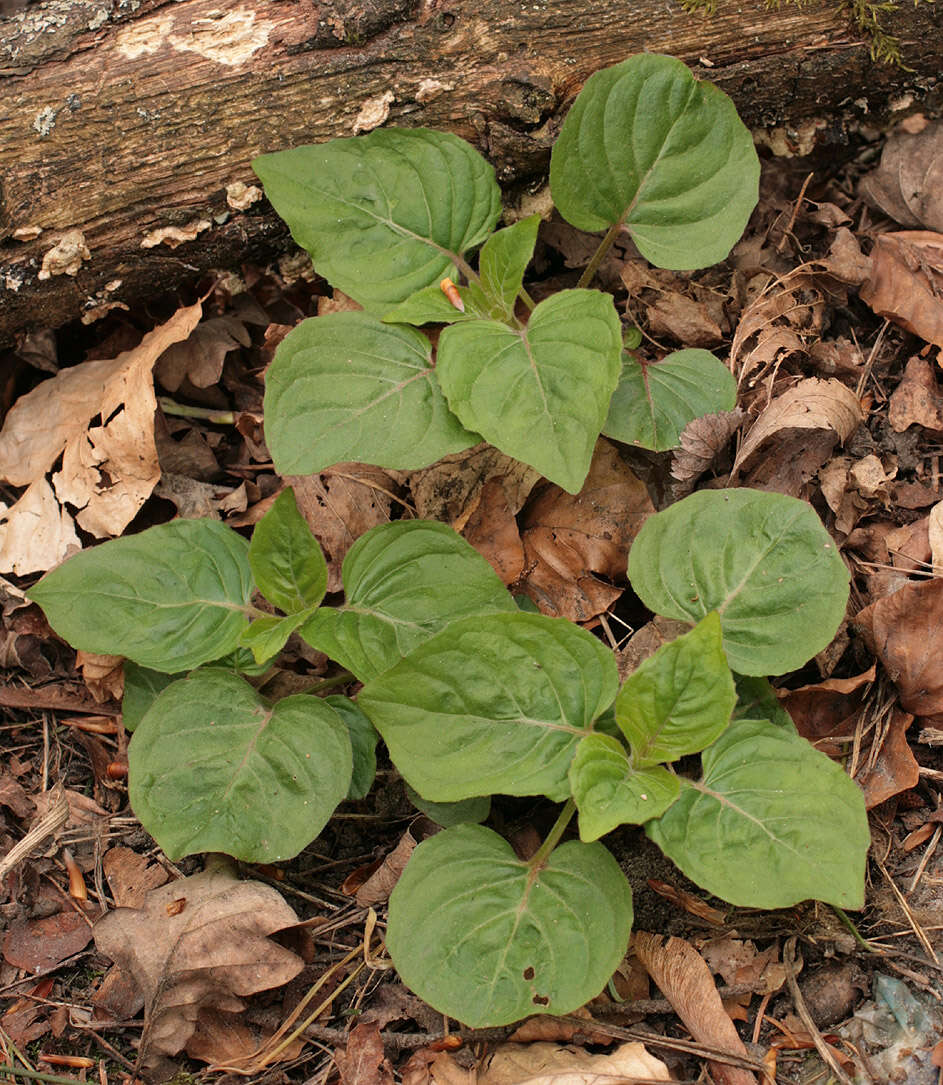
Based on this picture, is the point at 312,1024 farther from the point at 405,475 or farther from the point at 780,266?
the point at 780,266

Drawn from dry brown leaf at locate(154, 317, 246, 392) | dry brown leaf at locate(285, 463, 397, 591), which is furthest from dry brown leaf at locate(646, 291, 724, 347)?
dry brown leaf at locate(154, 317, 246, 392)

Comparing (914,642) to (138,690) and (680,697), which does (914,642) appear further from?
(138,690)

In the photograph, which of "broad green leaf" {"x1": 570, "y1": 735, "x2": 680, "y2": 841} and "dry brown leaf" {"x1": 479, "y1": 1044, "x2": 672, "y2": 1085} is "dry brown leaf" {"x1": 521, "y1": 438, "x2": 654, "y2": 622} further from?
"dry brown leaf" {"x1": 479, "y1": 1044, "x2": 672, "y2": 1085}

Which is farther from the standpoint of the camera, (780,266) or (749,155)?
(780,266)

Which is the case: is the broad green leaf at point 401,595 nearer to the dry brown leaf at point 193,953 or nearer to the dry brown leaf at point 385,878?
the dry brown leaf at point 385,878

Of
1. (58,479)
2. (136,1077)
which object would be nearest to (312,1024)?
(136,1077)

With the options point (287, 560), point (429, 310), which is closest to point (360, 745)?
point (287, 560)

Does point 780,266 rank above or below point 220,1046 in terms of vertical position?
above

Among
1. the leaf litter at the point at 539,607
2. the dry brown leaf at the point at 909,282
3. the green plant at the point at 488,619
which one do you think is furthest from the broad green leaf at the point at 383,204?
the dry brown leaf at the point at 909,282
